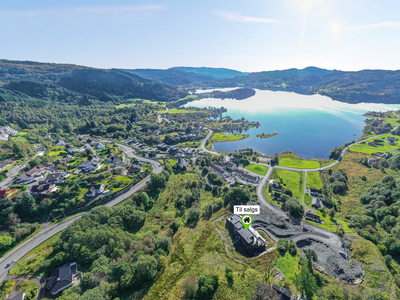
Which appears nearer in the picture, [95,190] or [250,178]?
[95,190]

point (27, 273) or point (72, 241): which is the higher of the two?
point (72, 241)

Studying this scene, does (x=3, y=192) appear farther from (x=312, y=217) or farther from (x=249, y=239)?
(x=312, y=217)

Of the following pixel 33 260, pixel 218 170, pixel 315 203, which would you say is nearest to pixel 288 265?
pixel 315 203

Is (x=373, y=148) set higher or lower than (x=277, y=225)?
higher

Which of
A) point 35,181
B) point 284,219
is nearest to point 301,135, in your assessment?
point 284,219

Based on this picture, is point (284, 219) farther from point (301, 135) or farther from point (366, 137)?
point (366, 137)

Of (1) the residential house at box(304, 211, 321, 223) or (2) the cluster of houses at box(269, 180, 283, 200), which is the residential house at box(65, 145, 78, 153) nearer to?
(2) the cluster of houses at box(269, 180, 283, 200)

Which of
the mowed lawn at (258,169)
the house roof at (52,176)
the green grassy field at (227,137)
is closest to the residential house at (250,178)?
the mowed lawn at (258,169)
